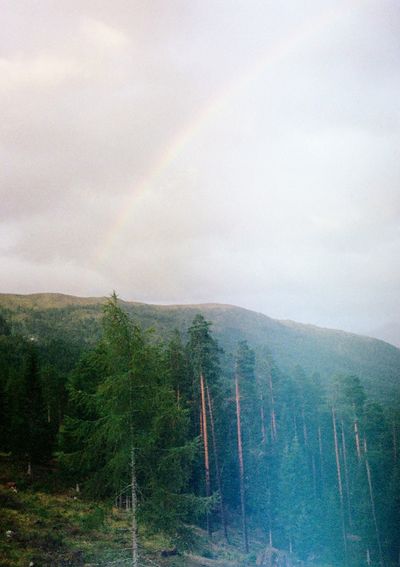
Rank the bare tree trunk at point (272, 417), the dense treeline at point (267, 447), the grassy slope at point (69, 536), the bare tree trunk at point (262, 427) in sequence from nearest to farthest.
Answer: the grassy slope at point (69, 536) → the dense treeline at point (267, 447) → the bare tree trunk at point (262, 427) → the bare tree trunk at point (272, 417)

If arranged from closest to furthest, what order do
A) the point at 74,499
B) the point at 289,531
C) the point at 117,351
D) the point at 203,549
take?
the point at 117,351 → the point at 203,549 → the point at 74,499 → the point at 289,531

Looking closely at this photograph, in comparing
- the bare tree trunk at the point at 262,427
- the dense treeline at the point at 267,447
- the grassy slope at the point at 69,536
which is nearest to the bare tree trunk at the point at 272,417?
the dense treeline at the point at 267,447

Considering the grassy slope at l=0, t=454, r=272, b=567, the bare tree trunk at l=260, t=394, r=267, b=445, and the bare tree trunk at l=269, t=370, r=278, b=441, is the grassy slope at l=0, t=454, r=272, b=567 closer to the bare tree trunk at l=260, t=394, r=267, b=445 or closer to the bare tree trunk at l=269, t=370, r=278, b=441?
the bare tree trunk at l=260, t=394, r=267, b=445

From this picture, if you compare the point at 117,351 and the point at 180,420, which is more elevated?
the point at 117,351

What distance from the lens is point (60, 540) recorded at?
19.6 m

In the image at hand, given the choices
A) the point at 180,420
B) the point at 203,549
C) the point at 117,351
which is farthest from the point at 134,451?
the point at 203,549

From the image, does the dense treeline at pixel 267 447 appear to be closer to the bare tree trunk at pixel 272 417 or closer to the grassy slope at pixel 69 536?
the bare tree trunk at pixel 272 417

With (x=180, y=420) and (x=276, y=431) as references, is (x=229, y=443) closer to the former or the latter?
(x=276, y=431)

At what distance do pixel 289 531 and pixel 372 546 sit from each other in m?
8.05

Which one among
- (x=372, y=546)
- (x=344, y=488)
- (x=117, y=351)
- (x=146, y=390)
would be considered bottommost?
(x=372, y=546)

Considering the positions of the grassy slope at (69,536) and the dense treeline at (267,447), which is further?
the dense treeline at (267,447)

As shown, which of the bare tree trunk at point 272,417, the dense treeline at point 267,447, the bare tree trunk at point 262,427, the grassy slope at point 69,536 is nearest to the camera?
the grassy slope at point 69,536

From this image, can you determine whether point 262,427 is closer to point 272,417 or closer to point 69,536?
point 272,417

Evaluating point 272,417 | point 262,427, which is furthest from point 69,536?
point 272,417
